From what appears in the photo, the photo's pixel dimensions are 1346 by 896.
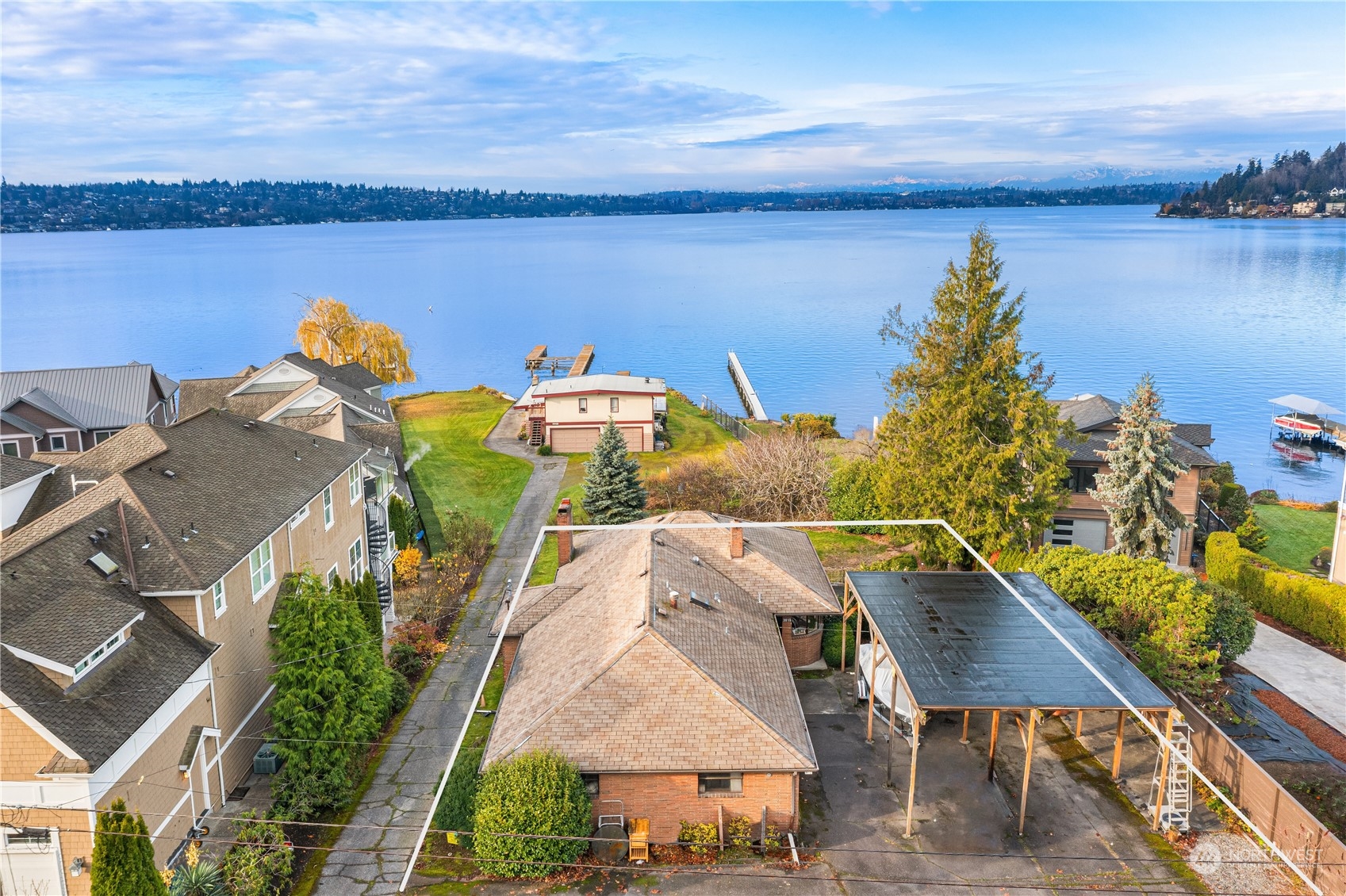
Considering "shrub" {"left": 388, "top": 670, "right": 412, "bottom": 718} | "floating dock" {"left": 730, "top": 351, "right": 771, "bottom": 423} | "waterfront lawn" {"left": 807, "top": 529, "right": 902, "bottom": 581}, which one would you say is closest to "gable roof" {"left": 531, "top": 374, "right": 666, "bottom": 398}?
"floating dock" {"left": 730, "top": 351, "right": 771, "bottom": 423}

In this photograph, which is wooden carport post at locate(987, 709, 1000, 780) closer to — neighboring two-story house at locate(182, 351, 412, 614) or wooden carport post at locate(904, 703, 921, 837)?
wooden carport post at locate(904, 703, 921, 837)

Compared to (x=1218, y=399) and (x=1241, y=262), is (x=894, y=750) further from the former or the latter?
(x=1241, y=262)

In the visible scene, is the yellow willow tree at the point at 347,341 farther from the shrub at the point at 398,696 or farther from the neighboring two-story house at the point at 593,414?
the shrub at the point at 398,696

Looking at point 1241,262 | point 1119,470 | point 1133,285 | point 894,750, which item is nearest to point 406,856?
point 894,750

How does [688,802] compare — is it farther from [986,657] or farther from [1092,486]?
[1092,486]

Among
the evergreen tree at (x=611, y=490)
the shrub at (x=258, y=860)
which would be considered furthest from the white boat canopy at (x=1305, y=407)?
the shrub at (x=258, y=860)

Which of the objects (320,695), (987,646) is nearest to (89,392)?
(320,695)
